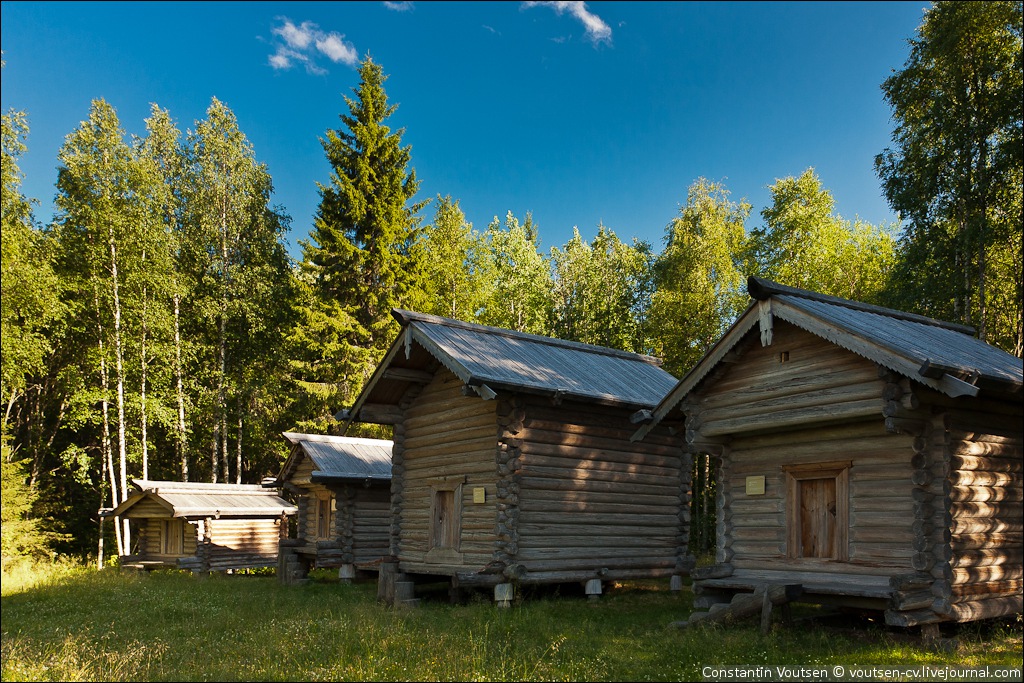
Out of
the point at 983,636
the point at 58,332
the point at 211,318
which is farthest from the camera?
the point at 211,318

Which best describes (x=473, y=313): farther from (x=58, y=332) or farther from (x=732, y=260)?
(x=58, y=332)

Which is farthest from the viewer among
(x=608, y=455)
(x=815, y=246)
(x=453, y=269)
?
(x=453, y=269)

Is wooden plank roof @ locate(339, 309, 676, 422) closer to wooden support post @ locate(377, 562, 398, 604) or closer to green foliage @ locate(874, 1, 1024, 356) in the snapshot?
wooden support post @ locate(377, 562, 398, 604)

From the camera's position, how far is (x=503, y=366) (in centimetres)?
1794

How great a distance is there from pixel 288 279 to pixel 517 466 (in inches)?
969

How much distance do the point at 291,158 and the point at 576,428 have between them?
1271 inches

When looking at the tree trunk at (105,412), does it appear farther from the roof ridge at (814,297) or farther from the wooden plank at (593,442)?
the roof ridge at (814,297)

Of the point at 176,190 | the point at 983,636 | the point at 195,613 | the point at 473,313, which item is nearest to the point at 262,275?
the point at 176,190

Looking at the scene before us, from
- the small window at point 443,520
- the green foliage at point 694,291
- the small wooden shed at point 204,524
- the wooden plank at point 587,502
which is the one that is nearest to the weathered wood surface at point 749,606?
the wooden plank at point 587,502

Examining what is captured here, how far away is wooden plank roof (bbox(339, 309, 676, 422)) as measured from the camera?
1705 centimetres

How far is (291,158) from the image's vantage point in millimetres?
44844

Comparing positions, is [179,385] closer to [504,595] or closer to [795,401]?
[504,595]

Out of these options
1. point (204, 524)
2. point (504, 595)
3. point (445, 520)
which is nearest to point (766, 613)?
point (504, 595)

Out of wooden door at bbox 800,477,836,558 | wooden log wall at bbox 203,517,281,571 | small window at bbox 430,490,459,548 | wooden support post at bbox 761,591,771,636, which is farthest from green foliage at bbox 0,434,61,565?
wooden door at bbox 800,477,836,558
